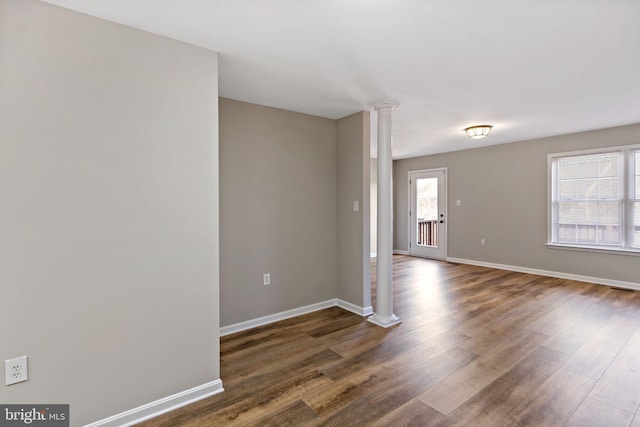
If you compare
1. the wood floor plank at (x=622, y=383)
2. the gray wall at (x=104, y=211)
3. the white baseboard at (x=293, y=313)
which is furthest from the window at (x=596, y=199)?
the gray wall at (x=104, y=211)

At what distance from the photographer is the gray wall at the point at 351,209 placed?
3453 mm

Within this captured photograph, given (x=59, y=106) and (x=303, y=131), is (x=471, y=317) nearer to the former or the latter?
(x=303, y=131)

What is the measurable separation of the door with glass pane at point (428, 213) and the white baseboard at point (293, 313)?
12.6 feet

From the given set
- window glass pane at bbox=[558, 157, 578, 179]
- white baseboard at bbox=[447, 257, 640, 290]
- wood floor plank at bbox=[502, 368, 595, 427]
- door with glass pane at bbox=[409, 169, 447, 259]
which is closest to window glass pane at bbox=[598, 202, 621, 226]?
window glass pane at bbox=[558, 157, 578, 179]

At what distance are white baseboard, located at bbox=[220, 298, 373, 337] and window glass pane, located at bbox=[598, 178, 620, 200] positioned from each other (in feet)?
13.5

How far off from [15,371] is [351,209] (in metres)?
2.94

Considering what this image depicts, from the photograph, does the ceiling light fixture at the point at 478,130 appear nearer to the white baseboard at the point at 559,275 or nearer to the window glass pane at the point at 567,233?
the window glass pane at the point at 567,233

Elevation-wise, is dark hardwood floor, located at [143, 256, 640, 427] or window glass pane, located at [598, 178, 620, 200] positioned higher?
window glass pane, located at [598, 178, 620, 200]

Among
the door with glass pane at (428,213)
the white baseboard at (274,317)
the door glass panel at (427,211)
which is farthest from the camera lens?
the door glass panel at (427,211)

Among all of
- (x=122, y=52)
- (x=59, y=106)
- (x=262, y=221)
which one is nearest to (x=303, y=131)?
(x=262, y=221)

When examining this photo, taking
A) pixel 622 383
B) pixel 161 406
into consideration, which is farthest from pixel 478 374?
pixel 161 406

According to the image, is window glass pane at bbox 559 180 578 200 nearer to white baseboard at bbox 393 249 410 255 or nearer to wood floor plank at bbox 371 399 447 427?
white baseboard at bbox 393 249 410 255

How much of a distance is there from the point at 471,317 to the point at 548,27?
108 inches

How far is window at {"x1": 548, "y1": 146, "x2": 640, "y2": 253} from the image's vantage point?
4344mm
